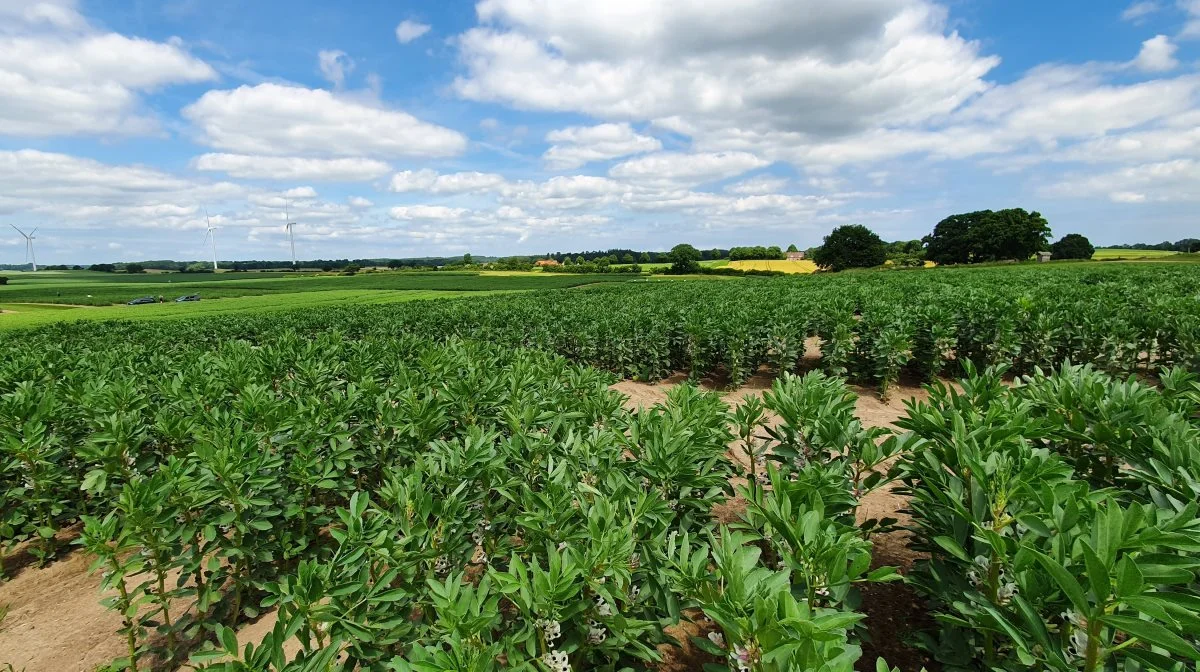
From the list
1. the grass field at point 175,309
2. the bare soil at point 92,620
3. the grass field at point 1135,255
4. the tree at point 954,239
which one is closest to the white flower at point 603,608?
the bare soil at point 92,620

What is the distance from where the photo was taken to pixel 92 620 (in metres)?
4.34

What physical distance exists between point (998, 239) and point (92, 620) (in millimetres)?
92121

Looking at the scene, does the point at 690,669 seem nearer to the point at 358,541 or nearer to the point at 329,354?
the point at 358,541

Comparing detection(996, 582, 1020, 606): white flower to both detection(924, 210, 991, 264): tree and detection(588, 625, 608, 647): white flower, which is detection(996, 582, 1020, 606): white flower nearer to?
detection(588, 625, 608, 647): white flower

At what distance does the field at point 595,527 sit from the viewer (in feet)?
5.78

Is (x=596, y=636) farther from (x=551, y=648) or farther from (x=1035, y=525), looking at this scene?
(x=1035, y=525)

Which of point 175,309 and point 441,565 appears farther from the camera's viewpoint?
point 175,309

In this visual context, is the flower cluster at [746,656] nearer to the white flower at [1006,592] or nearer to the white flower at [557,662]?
the white flower at [557,662]

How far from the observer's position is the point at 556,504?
2.61 m

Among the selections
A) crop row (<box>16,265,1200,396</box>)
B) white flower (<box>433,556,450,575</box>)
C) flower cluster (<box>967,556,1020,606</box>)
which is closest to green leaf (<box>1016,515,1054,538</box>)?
flower cluster (<box>967,556,1020,606</box>)

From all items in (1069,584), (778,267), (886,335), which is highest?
(778,267)

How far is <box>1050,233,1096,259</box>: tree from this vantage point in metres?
76.1

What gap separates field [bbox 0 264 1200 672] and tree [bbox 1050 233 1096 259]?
326 feet

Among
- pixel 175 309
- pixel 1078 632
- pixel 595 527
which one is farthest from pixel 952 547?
pixel 175 309
